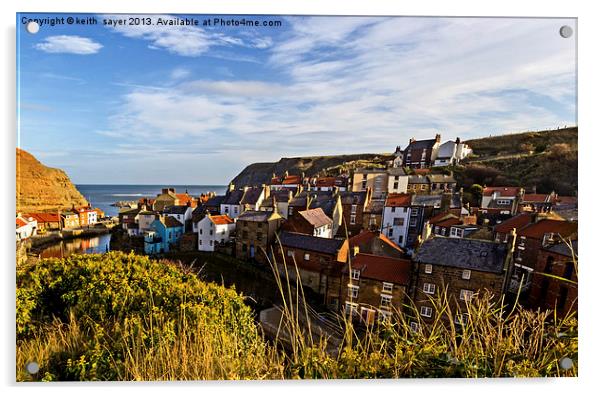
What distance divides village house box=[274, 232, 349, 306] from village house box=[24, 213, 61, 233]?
252 cm

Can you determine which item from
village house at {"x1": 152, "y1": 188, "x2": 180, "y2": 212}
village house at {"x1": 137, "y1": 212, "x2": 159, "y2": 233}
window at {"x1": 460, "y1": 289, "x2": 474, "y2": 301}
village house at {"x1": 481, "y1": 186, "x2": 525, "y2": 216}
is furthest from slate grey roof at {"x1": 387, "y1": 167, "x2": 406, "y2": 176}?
village house at {"x1": 137, "y1": 212, "x2": 159, "y2": 233}

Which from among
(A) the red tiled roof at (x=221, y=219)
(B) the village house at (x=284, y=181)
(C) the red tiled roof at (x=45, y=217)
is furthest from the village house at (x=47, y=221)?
(B) the village house at (x=284, y=181)

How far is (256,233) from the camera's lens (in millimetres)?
3676

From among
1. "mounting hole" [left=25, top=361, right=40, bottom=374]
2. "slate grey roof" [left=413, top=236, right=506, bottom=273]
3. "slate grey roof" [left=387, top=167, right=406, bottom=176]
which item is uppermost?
"slate grey roof" [left=387, top=167, right=406, bottom=176]

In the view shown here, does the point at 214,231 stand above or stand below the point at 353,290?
above

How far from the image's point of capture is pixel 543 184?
2949 millimetres

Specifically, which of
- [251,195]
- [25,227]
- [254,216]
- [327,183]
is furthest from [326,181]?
[25,227]

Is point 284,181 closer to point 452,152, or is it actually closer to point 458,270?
point 452,152

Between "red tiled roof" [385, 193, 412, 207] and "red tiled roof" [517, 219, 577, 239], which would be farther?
"red tiled roof" [385, 193, 412, 207]

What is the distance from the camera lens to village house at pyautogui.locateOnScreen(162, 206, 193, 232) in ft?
11.4

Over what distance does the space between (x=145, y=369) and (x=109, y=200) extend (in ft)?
6.45

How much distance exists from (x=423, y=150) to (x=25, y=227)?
4.18 m

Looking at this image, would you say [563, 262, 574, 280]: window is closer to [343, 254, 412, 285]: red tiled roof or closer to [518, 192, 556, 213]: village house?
[518, 192, 556, 213]: village house
